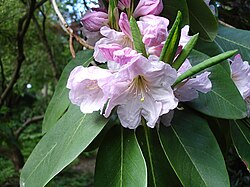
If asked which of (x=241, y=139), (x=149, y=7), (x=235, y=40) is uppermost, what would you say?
(x=149, y=7)

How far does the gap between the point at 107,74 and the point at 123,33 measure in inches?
3.2

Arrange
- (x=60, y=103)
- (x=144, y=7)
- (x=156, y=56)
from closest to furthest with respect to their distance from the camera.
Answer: (x=156, y=56) → (x=144, y=7) → (x=60, y=103)

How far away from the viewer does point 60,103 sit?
70 cm

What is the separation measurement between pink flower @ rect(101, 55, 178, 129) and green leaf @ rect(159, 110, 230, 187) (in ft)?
0.24

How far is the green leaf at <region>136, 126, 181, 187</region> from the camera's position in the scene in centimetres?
58

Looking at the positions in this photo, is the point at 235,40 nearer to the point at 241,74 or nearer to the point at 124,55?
→ the point at 241,74

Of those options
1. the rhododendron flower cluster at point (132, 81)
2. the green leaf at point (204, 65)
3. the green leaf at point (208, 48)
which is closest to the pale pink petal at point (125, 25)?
the rhododendron flower cluster at point (132, 81)

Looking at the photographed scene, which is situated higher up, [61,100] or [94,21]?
[94,21]

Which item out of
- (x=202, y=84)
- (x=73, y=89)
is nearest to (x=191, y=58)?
(x=202, y=84)

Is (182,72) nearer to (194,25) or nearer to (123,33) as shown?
(123,33)

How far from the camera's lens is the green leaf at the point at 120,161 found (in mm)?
523

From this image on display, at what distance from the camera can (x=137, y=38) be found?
48cm

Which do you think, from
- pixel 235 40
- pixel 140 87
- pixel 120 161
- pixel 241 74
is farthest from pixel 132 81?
pixel 235 40

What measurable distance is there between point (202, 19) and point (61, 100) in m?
0.29
